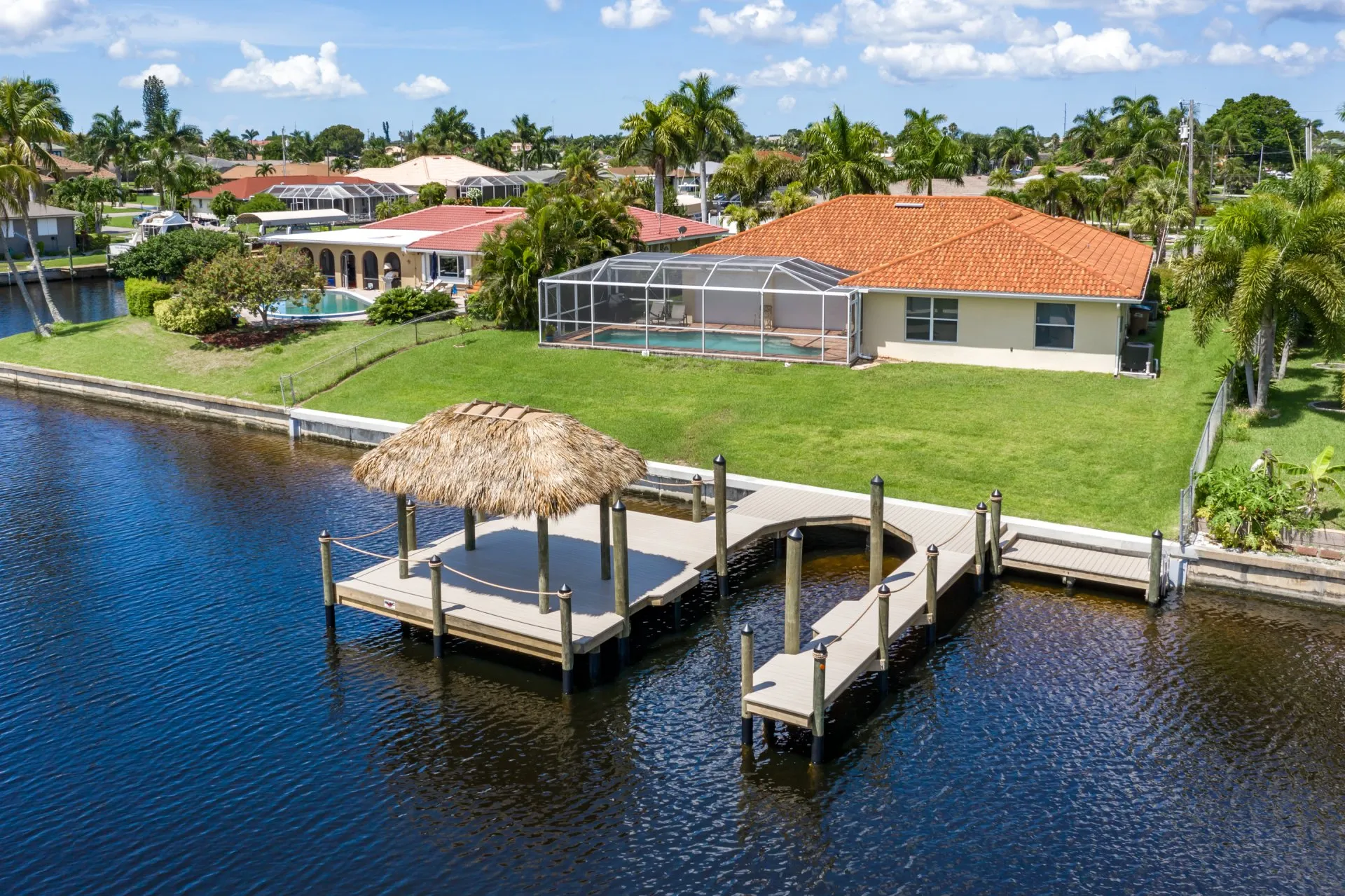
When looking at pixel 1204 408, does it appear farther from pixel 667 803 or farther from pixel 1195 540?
pixel 667 803

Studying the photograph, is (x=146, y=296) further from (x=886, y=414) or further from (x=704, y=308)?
(x=886, y=414)

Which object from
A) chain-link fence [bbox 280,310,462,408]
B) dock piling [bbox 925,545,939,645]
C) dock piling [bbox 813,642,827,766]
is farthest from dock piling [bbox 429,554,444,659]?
chain-link fence [bbox 280,310,462,408]

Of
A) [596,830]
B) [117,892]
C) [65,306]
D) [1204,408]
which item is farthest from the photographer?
[65,306]

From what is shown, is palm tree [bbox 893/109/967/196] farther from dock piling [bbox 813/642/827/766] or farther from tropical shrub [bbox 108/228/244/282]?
dock piling [bbox 813/642/827/766]

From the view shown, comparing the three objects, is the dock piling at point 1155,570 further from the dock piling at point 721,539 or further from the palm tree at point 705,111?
the palm tree at point 705,111

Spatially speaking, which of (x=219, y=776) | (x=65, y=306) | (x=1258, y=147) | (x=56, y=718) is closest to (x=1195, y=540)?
(x=219, y=776)

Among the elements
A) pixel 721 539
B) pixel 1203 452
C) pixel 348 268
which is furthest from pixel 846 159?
pixel 721 539
